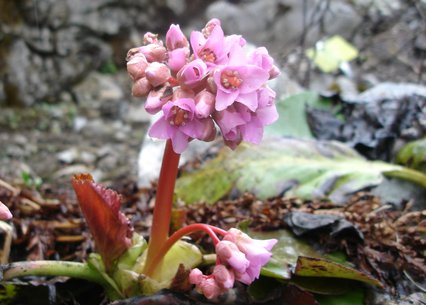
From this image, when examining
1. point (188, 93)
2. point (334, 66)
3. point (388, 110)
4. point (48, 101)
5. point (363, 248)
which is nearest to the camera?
point (188, 93)

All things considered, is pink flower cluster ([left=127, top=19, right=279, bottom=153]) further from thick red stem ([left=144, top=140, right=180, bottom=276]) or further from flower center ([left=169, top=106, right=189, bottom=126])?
thick red stem ([left=144, top=140, right=180, bottom=276])

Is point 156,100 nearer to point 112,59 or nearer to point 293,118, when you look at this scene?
point 293,118

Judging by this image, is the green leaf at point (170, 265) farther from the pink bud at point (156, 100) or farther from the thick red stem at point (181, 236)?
the pink bud at point (156, 100)

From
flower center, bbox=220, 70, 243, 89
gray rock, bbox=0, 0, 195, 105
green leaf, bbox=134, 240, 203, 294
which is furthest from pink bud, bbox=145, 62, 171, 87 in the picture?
gray rock, bbox=0, 0, 195, 105

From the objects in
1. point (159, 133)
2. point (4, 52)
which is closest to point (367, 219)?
point (159, 133)

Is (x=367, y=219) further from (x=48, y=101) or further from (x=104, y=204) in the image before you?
(x=48, y=101)
